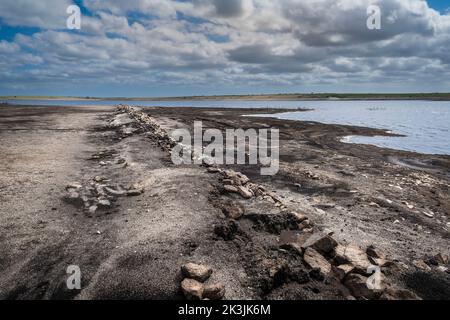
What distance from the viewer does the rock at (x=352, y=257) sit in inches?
218

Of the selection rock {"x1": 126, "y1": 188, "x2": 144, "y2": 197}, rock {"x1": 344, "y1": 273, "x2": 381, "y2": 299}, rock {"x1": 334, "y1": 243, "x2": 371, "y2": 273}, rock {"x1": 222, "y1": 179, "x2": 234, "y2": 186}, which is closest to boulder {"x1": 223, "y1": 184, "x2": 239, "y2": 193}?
rock {"x1": 222, "y1": 179, "x2": 234, "y2": 186}

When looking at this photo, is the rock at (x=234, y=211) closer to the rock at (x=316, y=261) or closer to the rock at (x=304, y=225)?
the rock at (x=304, y=225)

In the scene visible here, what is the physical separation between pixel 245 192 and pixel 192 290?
14.2 ft

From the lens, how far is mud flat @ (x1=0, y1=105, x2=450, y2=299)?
495 centimetres

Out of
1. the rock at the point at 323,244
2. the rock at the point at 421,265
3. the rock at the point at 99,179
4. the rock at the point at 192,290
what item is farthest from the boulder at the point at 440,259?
the rock at the point at 99,179

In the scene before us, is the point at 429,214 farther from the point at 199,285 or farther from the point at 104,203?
the point at 104,203

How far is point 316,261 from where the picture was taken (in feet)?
18.0

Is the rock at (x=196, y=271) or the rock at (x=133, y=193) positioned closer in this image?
the rock at (x=196, y=271)

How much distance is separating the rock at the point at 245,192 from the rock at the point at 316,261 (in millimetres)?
2947

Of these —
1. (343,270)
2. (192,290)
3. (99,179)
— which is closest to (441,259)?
(343,270)

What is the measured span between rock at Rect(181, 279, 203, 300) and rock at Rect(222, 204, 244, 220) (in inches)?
103

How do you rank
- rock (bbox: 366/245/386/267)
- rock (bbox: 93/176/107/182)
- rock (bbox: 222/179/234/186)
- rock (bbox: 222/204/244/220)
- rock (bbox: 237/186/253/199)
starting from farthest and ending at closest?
rock (bbox: 93/176/107/182)
rock (bbox: 222/179/234/186)
rock (bbox: 237/186/253/199)
rock (bbox: 222/204/244/220)
rock (bbox: 366/245/386/267)

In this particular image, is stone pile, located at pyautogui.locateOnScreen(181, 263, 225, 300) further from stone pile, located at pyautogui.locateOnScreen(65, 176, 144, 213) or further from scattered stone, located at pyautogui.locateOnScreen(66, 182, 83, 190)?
scattered stone, located at pyautogui.locateOnScreen(66, 182, 83, 190)
